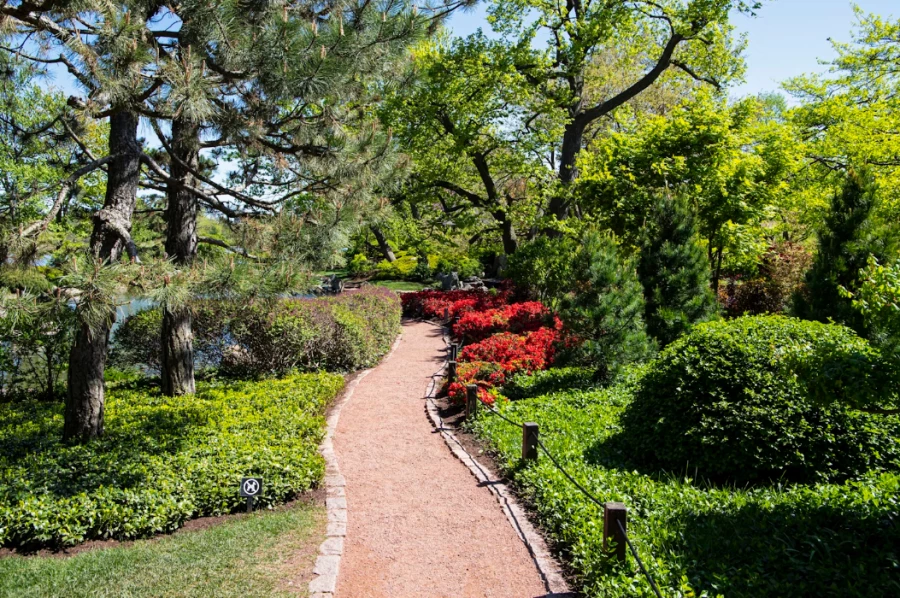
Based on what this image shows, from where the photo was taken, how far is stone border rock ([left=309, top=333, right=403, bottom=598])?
4340mm

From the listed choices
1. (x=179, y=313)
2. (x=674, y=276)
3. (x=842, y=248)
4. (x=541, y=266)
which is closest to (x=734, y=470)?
(x=674, y=276)

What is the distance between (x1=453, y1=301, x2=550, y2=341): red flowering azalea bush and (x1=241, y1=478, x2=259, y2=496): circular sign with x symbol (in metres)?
8.55

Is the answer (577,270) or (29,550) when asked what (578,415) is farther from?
(29,550)

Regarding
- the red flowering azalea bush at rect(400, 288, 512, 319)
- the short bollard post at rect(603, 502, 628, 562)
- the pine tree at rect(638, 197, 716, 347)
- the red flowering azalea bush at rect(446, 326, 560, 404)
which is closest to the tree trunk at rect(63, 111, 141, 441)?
the red flowering azalea bush at rect(446, 326, 560, 404)

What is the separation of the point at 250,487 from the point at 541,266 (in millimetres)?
11846

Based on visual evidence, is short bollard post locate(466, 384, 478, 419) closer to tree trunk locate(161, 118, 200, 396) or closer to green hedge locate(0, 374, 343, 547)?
green hedge locate(0, 374, 343, 547)

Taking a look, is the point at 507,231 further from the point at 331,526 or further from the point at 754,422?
the point at 331,526

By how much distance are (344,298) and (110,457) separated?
29.7 feet

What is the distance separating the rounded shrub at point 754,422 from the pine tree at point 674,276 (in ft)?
13.2

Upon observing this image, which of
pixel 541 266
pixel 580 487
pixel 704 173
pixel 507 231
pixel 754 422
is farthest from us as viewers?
pixel 507 231

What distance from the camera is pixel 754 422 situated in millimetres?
5312

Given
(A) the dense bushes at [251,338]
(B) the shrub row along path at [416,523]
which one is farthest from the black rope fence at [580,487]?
(A) the dense bushes at [251,338]

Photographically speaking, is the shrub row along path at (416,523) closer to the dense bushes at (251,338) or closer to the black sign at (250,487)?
the black sign at (250,487)

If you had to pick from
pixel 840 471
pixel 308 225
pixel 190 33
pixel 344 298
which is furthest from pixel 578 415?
pixel 344 298
